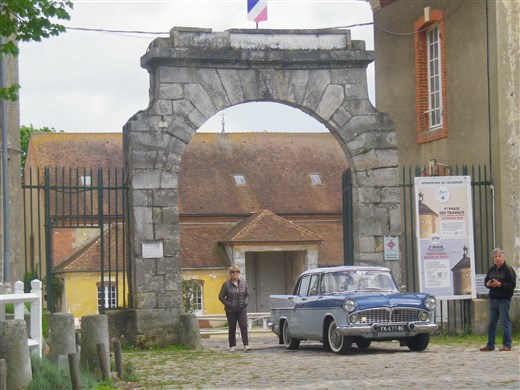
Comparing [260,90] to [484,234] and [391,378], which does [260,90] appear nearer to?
[484,234]

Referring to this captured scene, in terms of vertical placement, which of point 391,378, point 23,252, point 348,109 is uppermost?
point 348,109

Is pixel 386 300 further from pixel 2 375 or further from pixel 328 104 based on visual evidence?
pixel 2 375

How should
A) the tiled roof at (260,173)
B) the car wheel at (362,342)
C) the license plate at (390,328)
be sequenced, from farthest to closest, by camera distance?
the tiled roof at (260,173) → the car wheel at (362,342) → the license plate at (390,328)

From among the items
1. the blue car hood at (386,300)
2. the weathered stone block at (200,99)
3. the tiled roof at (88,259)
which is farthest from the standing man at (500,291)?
the tiled roof at (88,259)

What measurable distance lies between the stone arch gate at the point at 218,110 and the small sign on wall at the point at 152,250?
0.06 feet

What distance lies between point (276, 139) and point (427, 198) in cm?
3553

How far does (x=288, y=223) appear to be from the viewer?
4947cm

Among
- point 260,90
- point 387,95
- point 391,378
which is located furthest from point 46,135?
point 391,378

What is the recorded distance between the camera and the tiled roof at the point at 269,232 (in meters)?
48.0

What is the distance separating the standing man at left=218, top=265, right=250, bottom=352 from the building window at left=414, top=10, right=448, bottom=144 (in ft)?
21.7

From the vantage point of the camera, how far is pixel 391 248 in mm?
22703

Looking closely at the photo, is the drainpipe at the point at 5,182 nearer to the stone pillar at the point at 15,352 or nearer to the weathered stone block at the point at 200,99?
the weathered stone block at the point at 200,99

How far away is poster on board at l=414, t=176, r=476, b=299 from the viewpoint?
2194cm

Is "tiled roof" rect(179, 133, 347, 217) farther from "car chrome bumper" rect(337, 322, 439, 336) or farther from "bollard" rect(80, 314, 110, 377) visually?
"bollard" rect(80, 314, 110, 377)
